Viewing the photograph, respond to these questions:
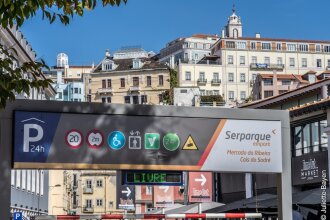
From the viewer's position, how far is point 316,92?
4609 cm

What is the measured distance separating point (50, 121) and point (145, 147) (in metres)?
2.02

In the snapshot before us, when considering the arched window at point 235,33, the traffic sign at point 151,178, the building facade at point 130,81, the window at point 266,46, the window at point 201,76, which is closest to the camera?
the traffic sign at point 151,178

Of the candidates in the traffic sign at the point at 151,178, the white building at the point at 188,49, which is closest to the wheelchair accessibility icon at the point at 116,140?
the traffic sign at the point at 151,178

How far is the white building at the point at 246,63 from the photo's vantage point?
130 m

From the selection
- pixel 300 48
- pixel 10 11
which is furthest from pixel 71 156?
pixel 300 48

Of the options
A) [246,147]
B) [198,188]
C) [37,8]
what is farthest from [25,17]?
[198,188]

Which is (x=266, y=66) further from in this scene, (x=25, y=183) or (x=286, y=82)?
(x=25, y=183)

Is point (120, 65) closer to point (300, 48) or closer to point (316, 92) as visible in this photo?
point (300, 48)

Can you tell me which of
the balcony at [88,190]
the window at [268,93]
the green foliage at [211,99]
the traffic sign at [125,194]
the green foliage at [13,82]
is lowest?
the traffic sign at [125,194]

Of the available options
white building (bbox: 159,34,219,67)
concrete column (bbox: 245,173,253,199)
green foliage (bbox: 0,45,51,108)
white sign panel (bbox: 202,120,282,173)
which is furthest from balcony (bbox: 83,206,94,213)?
green foliage (bbox: 0,45,51,108)

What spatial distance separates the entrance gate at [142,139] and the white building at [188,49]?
12531cm

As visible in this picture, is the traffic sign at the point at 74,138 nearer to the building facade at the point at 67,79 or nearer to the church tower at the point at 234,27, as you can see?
the building facade at the point at 67,79

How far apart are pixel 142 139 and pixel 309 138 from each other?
17852mm

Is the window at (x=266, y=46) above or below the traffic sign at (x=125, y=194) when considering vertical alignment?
above
